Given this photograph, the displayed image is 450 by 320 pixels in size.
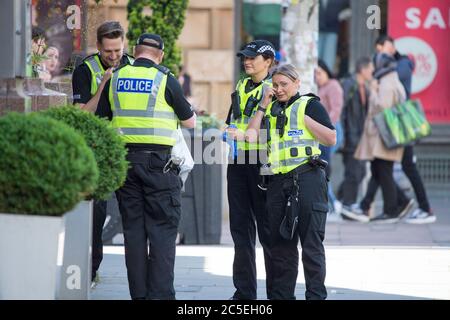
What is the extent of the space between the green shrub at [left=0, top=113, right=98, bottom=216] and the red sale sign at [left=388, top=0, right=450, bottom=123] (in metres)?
10.5

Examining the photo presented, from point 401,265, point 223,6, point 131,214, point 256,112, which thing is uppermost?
point 223,6

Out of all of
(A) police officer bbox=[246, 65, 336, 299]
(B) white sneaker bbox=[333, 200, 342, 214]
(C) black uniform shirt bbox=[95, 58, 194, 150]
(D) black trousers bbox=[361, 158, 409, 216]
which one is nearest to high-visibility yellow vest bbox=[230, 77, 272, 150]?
(A) police officer bbox=[246, 65, 336, 299]

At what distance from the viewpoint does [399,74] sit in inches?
554

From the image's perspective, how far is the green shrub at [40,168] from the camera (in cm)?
665

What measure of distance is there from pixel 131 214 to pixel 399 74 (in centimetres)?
660

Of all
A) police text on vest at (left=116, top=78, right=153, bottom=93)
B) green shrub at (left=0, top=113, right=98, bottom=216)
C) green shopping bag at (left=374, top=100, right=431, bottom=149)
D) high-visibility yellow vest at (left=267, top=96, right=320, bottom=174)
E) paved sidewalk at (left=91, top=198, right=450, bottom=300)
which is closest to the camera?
green shrub at (left=0, top=113, right=98, bottom=216)

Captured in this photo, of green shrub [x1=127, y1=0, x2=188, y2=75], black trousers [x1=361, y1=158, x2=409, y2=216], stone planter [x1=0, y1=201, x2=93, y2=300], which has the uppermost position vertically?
green shrub [x1=127, y1=0, x2=188, y2=75]

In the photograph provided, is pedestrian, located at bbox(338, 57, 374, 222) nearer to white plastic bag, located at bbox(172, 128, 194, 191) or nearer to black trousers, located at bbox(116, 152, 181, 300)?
white plastic bag, located at bbox(172, 128, 194, 191)

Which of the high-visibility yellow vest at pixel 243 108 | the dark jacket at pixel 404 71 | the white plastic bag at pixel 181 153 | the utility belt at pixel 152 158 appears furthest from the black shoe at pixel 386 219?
the utility belt at pixel 152 158

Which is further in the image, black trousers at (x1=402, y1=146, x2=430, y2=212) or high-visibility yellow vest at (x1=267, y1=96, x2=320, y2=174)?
black trousers at (x1=402, y1=146, x2=430, y2=212)

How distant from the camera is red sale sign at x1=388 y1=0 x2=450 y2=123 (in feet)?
54.4
